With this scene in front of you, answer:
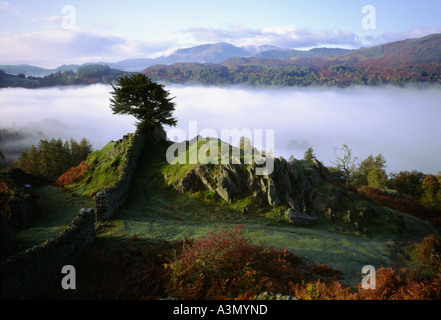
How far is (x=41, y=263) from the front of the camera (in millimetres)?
10930

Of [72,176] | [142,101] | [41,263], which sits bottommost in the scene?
[41,263]

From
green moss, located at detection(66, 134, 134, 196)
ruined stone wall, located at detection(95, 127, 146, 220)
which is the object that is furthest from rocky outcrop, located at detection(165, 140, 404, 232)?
green moss, located at detection(66, 134, 134, 196)

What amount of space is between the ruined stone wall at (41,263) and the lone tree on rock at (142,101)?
74.4 feet

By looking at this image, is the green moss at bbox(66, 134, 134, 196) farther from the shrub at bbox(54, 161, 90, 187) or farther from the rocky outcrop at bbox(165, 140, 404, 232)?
the rocky outcrop at bbox(165, 140, 404, 232)

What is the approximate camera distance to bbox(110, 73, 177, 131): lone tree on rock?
33219 mm

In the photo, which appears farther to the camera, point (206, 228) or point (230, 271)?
point (206, 228)

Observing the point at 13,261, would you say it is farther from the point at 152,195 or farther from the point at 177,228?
the point at 152,195

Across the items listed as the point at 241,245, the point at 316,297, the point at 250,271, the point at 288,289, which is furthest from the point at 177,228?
the point at 316,297

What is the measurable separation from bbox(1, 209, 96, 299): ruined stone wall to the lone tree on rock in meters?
22.7

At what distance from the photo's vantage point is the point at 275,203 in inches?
903

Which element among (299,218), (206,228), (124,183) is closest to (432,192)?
(299,218)

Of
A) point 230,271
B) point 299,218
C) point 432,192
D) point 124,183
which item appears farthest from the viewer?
point 432,192

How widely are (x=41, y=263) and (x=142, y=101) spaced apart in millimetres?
27776

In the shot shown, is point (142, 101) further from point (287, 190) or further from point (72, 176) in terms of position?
point (287, 190)
